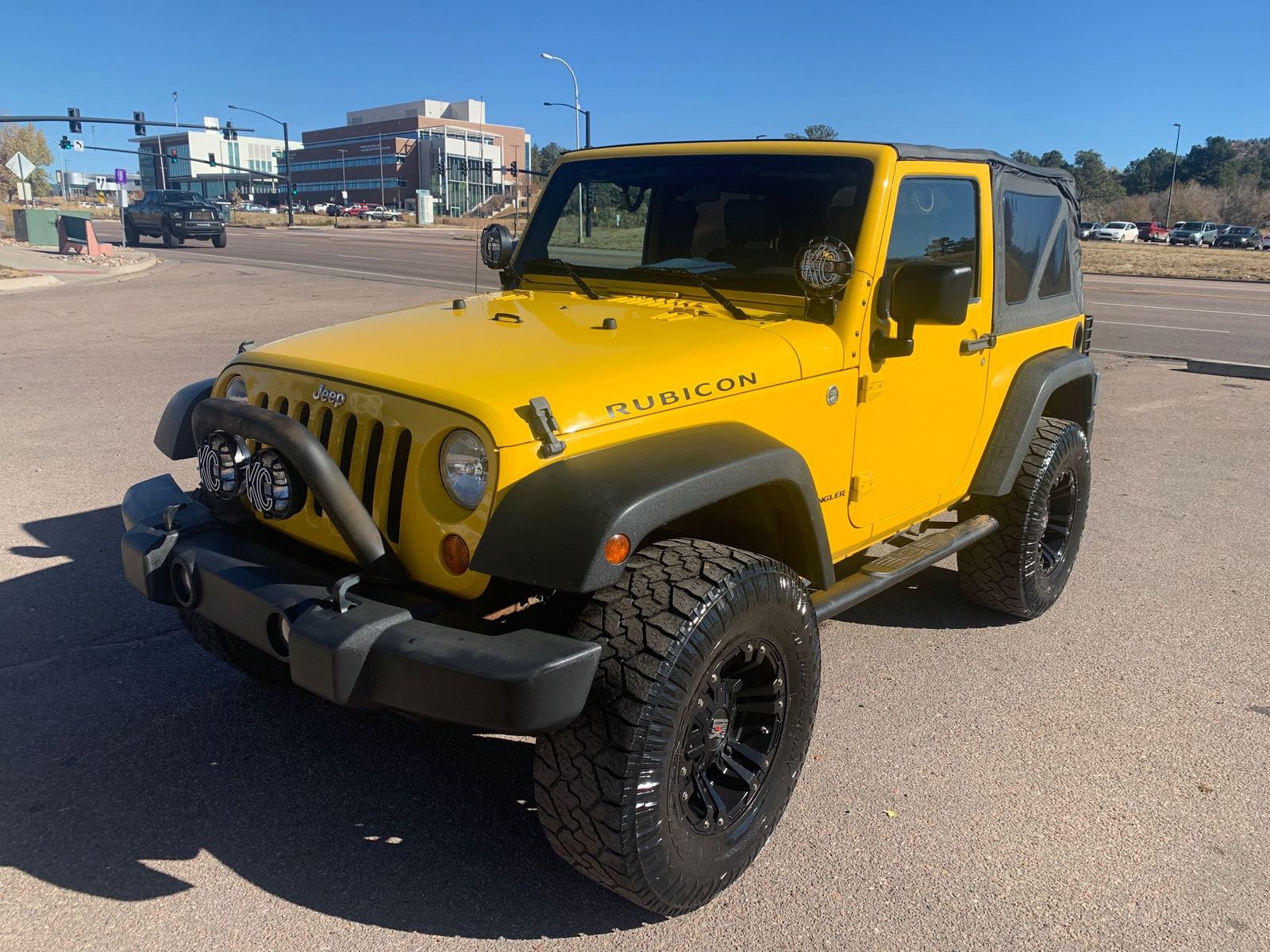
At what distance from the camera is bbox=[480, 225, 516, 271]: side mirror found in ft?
14.5

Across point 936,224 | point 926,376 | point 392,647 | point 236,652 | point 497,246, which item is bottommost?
point 236,652

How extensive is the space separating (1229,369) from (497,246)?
35.6 feet

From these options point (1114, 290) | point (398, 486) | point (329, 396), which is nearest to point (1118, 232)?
point (1114, 290)

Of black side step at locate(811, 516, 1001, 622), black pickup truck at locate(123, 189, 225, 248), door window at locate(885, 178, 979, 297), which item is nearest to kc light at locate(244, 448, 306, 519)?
black side step at locate(811, 516, 1001, 622)

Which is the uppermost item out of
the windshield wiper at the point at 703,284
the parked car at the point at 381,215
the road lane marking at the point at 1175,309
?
the parked car at the point at 381,215

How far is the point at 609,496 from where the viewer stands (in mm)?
2408

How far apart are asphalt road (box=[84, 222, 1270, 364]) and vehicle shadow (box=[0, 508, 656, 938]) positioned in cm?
404

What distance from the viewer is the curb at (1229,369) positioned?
469 inches

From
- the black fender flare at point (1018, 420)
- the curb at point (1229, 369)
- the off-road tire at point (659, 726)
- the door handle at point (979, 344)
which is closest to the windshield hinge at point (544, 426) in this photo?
the off-road tire at point (659, 726)

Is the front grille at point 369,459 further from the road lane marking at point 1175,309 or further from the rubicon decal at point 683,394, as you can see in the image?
the road lane marking at point 1175,309

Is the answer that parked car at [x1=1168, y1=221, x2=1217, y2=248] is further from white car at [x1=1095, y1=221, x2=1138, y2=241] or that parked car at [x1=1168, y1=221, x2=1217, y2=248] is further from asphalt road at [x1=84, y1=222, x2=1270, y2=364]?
asphalt road at [x1=84, y1=222, x2=1270, y2=364]

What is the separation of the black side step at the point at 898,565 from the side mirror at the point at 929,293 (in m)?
0.89

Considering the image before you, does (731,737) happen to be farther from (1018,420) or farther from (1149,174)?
(1149,174)

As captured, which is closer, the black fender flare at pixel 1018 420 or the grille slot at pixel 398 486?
the grille slot at pixel 398 486
